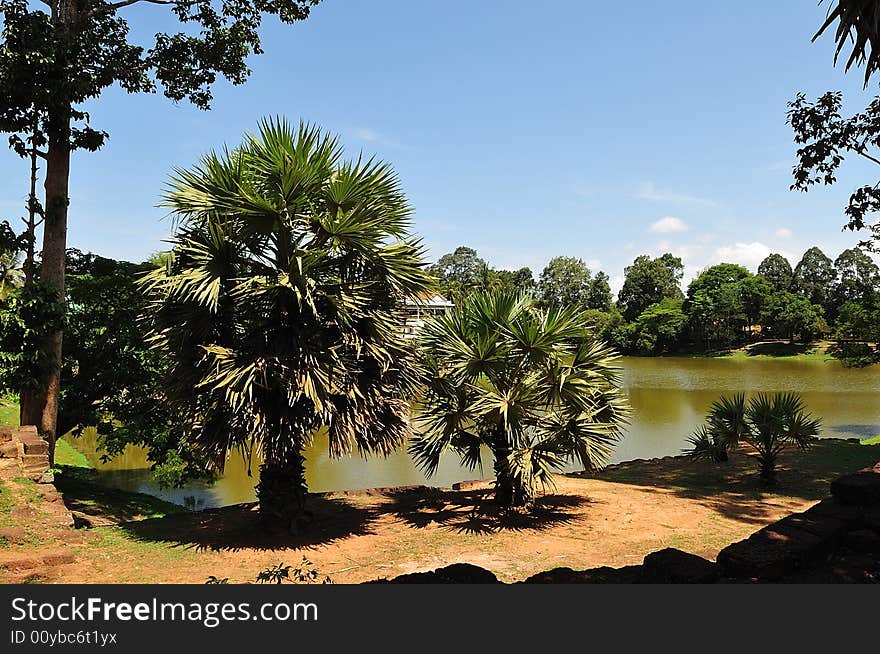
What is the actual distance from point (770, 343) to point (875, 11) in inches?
1965

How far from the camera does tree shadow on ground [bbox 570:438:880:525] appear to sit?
8211 mm

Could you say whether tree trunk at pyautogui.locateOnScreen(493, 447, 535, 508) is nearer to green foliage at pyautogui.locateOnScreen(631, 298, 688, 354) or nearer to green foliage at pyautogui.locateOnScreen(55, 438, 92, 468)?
green foliage at pyautogui.locateOnScreen(55, 438, 92, 468)

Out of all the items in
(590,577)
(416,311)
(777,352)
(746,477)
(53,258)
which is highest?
(777,352)

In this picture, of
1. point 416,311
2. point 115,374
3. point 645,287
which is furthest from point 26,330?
point 645,287

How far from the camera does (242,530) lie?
293 inches

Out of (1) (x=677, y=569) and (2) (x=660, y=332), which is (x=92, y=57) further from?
(2) (x=660, y=332)

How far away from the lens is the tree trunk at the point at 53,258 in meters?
9.16

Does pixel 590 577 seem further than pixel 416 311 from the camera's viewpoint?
No

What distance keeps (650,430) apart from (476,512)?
12.8 metres

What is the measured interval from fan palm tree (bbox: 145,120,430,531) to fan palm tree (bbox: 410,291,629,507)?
0.78m

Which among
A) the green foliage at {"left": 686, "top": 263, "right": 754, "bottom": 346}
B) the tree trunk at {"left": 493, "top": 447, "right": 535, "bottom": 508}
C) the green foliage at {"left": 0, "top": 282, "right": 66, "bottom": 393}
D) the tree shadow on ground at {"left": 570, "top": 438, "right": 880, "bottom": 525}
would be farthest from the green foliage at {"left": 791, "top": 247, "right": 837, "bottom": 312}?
the green foliage at {"left": 0, "top": 282, "right": 66, "bottom": 393}

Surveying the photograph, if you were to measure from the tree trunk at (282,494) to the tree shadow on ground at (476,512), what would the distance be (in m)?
1.53

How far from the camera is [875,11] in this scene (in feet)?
16.5
